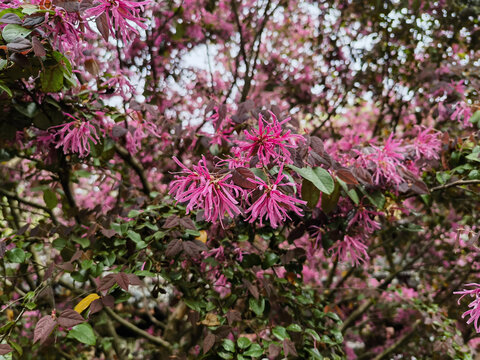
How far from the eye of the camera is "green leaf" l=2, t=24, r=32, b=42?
877 mm

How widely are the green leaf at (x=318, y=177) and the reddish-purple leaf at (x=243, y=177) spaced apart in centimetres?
14

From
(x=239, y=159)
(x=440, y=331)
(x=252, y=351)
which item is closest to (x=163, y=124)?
(x=239, y=159)

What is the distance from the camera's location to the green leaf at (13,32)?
2.88 feet

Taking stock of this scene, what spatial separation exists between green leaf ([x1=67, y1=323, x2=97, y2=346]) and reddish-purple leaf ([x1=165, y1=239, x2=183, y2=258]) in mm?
279

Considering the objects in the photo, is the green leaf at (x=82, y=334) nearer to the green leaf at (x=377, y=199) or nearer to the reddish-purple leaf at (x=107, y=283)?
the reddish-purple leaf at (x=107, y=283)

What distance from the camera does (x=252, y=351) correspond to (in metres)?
1.12

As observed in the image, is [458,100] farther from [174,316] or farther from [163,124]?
[174,316]

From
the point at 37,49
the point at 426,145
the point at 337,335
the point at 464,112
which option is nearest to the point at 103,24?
the point at 37,49

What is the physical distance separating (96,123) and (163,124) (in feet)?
1.44

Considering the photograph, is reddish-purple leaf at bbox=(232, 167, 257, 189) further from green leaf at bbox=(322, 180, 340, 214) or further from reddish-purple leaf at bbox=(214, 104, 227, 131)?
reddish-purple leaf at bbox=(214, 104, 227, 131)

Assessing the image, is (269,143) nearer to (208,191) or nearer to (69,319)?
(208,191)

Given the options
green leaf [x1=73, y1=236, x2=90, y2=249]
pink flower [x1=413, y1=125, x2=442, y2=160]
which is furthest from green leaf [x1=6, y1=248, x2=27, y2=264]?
pink flower [x1=413, y1=125, x2=442, y2=160]

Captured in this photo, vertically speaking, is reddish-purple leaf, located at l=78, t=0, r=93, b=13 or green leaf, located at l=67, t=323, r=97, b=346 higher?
reddish-purple leaf, located at l=78, t=0, r=93, b=13

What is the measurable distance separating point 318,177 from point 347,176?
109 mm
